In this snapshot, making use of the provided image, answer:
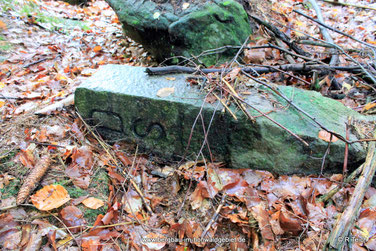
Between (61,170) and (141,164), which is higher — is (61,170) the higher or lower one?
the higher one

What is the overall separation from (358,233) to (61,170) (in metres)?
A: 2.14

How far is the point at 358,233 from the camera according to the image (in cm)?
162

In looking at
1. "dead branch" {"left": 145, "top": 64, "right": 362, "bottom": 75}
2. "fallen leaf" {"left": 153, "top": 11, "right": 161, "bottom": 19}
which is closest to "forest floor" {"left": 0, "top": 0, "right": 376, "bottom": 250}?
"dead branch" {"left": 145, "top": 64, "right": 362, "bottom": 75}

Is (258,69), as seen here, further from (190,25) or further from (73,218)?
(73,218)

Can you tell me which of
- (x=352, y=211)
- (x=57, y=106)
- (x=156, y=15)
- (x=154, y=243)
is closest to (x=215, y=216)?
(x=154, y=243)

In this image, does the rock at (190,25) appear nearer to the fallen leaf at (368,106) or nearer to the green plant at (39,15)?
the fallen leaf at (368,106)

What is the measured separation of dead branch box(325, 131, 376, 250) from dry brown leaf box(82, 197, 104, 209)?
1482 millimetres

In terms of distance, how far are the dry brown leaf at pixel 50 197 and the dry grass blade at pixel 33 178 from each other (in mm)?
59

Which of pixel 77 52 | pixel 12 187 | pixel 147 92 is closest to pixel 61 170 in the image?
pixel 12 187

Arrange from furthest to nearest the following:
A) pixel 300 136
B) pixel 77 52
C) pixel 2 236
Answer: pixel 77 52, pixel 300 136, pixel 2 236

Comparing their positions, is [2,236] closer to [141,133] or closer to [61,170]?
[61,170]

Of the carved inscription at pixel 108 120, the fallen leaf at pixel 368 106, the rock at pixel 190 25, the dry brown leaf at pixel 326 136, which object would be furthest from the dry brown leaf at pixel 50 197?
the fallen leaf at pixel 368 106

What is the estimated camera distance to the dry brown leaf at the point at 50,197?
1.67m

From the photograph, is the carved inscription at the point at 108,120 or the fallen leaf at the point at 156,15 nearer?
the carved inscription at the point at 108,120
